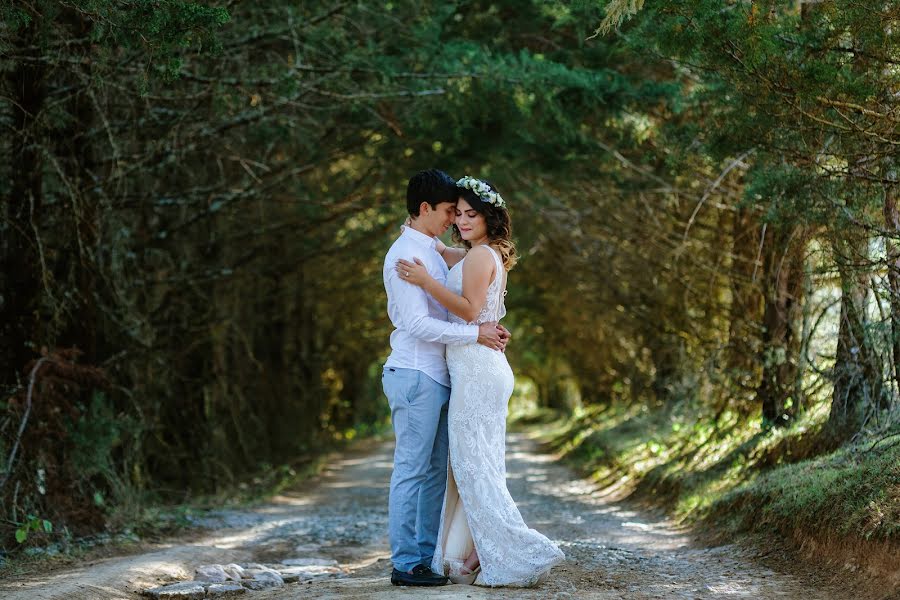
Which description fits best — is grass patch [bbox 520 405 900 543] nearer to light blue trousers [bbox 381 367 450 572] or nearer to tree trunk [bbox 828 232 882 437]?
tree trunk [bbox 828 232 882 437]

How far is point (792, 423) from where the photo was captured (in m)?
11.0

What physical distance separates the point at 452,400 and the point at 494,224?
3.66 feet

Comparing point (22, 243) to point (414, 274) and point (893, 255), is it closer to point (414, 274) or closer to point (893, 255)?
point (414, 274)

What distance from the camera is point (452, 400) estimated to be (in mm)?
6266

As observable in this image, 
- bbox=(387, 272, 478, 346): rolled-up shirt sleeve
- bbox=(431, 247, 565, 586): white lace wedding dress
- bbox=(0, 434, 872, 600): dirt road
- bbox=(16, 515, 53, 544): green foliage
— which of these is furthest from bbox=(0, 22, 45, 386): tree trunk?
bbox=(431, 247, 565, 586): white lace wedding dress

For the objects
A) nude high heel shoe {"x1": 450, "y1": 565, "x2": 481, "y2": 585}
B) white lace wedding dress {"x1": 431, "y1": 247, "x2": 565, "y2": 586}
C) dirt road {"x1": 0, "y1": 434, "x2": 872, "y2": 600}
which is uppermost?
white lace wedding dress {"x1": 431, "y1": 247, "x2": 565, "y2": 586}

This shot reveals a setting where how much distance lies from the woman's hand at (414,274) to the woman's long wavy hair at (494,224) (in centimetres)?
47

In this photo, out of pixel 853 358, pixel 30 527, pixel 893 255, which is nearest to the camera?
pixel 893 255

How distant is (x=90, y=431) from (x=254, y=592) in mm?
3674

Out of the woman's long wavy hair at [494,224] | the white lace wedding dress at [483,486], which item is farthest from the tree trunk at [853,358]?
the white lace wedding dress at [483,486]

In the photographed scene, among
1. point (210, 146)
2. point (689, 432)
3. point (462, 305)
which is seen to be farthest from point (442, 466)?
point (689, 432)

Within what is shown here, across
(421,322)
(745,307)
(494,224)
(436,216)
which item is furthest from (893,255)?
(745,307)

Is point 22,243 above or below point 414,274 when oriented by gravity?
above

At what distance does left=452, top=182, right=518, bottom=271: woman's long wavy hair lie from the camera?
635cm
